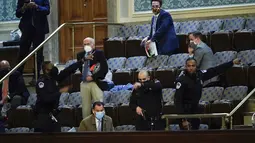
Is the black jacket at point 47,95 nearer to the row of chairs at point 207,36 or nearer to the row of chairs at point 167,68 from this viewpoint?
the row of chairs at point 167,68

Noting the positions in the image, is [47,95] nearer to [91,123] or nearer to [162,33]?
[91,123]

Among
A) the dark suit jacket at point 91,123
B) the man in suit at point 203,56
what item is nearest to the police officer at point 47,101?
the dark suit jacket at point 91,123

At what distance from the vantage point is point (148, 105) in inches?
405

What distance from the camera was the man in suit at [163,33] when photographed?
1215 cm

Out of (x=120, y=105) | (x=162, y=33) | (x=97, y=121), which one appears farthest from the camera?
(x=162, y=33)

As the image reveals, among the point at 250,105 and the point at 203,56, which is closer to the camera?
the point at 250,105

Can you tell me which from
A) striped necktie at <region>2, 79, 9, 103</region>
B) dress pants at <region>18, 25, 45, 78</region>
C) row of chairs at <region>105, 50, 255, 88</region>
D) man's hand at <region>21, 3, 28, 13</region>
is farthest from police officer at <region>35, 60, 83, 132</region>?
man's hand at <region>21, 3, 28, 13</region>

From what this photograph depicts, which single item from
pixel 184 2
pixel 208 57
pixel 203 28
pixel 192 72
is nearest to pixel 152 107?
pixel 192 72

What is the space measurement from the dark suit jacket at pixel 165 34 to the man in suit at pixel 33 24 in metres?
1.70

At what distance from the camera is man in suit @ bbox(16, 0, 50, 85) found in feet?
41.9

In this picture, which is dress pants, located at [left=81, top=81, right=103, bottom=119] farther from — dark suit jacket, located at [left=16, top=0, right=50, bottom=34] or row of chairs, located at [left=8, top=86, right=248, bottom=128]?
dark suit jacket, located at [left=16, top=0, right=50, bottom=34]

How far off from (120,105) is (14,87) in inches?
71.8

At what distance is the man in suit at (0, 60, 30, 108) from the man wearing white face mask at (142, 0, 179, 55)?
6.24 feet

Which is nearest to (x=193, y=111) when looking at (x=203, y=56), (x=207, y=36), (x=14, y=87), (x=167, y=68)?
(x=203, y=56)
